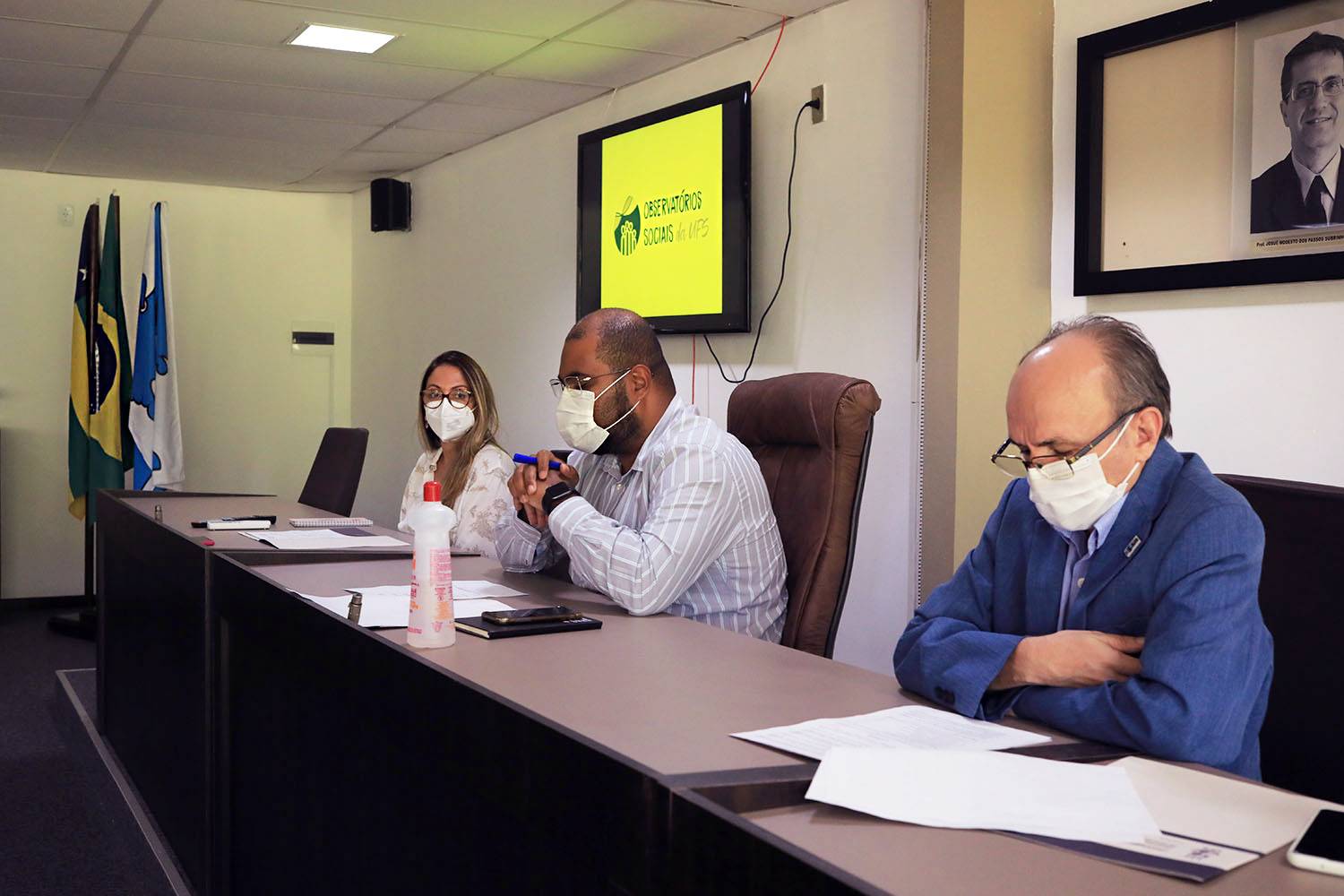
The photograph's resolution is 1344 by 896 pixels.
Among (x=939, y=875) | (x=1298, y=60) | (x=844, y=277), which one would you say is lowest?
(x=939, y=875)

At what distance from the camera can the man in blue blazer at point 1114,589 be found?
1.24m

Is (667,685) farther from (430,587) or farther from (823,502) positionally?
(823,502)

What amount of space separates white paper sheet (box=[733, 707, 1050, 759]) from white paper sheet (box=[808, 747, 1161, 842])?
5cm

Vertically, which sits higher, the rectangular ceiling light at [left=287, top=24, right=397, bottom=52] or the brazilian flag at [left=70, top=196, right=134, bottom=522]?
the rectangular ceiling light at [left=287, top=24, right=397, bottom=52]

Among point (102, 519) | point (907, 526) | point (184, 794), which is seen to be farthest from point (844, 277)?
point (102, 519)

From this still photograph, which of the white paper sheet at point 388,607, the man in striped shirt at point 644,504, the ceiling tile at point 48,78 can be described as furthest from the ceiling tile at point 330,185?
the white paper sheet at point 388,607

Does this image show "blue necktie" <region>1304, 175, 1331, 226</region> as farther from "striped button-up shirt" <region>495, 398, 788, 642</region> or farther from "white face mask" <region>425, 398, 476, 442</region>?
"white face mask" <region>425, 398, 476, 442</region>

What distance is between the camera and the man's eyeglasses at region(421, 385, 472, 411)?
349 centimetres

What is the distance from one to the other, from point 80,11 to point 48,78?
95 cm

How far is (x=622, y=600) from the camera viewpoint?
6.39 feet

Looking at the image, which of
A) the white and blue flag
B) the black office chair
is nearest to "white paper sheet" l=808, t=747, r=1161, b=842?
the black office chair

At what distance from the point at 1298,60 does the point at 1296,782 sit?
1.48 m

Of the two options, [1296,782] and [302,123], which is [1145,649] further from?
[302,123]

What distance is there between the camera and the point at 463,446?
351 centimetres
